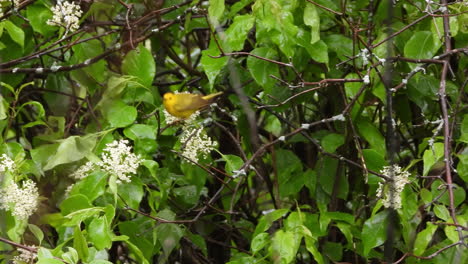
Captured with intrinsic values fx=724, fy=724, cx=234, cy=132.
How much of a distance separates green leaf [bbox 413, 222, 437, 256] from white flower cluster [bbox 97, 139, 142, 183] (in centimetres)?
55

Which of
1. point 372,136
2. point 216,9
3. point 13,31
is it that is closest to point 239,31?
point 216,9

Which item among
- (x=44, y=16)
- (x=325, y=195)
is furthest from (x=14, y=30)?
(x=325, y=195)

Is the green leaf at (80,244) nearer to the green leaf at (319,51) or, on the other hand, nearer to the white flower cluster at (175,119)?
the white flower cluster at (175,119)

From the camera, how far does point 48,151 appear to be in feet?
4.90

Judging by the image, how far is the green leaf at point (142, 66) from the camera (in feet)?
5.10

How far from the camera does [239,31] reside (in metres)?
1.43

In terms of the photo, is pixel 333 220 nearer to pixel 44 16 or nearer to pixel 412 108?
pixel 412 108

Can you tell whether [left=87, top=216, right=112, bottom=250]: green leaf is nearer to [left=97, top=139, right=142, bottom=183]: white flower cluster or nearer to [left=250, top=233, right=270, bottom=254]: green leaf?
[left=97, top=139, right=142, bottom=183]: white flower cluster

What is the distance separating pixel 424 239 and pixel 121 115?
2.08 feet

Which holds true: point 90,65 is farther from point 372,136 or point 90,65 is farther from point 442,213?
point 442,213

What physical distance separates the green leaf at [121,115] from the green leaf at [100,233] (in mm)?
238

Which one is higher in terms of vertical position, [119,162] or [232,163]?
[119,162]

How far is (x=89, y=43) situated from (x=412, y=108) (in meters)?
0.79

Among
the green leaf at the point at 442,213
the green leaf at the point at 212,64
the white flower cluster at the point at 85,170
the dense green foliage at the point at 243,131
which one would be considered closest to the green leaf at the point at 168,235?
the dense green foliage at the point at 243,131
